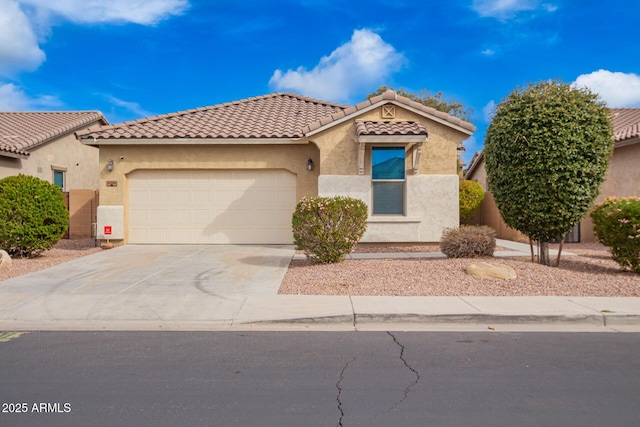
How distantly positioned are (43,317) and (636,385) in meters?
7.37

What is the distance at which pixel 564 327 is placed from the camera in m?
6.75

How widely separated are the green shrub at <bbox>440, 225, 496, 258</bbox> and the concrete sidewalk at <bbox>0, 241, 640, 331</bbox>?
2910mm

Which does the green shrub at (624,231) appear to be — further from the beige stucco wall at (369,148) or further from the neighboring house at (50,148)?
the neighboring house at (50,148)

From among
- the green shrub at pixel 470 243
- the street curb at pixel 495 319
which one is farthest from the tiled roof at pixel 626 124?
the street curb at pixel 495 319

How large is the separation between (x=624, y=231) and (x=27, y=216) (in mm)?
13224

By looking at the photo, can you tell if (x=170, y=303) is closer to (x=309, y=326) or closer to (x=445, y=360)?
(x=309, y=326)

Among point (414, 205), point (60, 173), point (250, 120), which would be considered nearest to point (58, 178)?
point (60, 173)

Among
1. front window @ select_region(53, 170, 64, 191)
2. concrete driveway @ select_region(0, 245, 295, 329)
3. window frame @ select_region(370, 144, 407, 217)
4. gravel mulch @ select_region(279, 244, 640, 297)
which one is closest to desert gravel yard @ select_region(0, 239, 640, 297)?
gravel mulch @ select_region(279, 244, 640, 297)

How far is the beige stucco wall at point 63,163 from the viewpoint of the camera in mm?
18875

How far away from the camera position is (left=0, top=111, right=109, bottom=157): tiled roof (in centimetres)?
1897

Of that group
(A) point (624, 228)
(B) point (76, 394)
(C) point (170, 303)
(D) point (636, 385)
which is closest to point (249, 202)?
(C) point (170, 303)

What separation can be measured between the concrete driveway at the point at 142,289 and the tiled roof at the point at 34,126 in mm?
8938

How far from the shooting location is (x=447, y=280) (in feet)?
30.0

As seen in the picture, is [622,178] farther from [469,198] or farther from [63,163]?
[63,163]
